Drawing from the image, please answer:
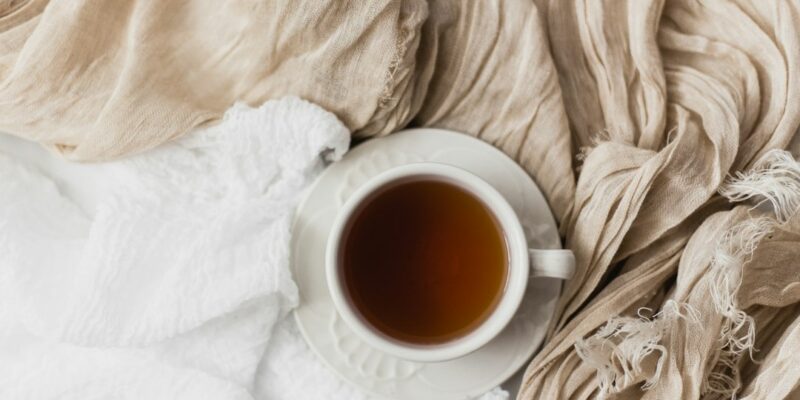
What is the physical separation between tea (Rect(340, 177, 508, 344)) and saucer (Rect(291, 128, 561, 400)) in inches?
1.3

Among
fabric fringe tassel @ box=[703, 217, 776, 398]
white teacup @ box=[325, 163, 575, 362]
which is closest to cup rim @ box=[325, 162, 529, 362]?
white teacup @ box=[325, 163, 575, 362]

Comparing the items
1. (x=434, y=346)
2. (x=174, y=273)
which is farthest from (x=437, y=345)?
(x=174, y=273)

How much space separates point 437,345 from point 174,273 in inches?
9.9

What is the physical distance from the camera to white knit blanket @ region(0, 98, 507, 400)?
73 centimetres

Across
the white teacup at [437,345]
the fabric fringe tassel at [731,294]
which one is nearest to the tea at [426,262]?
the white teacup at [437,345]

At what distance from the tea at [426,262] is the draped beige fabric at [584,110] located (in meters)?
0.07

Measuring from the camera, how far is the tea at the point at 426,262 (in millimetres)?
727

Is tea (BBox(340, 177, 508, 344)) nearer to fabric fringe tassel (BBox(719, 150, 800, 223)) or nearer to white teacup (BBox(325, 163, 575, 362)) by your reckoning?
white teacup (BBox(325, 163, 575, 362))

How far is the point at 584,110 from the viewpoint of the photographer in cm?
79

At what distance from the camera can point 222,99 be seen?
744mm

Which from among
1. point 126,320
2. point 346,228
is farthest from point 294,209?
point 126,320

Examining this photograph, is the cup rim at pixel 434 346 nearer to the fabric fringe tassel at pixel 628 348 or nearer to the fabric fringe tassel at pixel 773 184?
the fabric fringe tassel at pixel 628 348

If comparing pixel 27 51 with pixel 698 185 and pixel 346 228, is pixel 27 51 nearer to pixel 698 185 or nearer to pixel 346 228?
pixel 346 228

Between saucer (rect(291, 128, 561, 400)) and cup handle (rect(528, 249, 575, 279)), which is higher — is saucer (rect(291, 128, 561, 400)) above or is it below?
below
